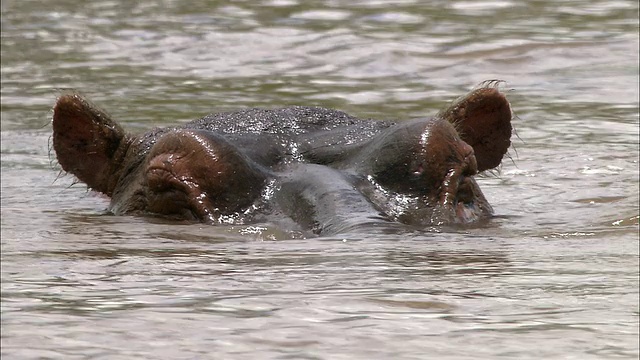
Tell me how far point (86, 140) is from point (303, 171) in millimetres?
1224

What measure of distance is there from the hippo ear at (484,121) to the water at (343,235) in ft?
0.99

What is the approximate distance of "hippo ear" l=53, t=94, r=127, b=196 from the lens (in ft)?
18.7

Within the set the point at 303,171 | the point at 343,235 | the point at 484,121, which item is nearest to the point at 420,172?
the point at 303,171

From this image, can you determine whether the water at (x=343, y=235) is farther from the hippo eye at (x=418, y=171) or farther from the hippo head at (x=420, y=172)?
the hippo eye at (x=418, y=171)

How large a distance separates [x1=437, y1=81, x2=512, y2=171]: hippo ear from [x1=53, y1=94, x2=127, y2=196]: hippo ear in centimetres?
141

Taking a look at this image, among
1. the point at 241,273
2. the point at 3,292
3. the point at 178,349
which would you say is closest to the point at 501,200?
the point at 241,273

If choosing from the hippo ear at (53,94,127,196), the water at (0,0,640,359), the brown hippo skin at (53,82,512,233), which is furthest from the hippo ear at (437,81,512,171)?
the hippo ear at (53,94,127,196)

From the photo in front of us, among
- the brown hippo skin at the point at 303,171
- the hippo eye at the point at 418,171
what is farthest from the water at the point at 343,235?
the hippo eye at the point at 418,171

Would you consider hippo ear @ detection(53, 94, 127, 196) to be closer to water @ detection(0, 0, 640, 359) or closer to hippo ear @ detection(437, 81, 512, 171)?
water @ detection(0, 0, 640, 359)

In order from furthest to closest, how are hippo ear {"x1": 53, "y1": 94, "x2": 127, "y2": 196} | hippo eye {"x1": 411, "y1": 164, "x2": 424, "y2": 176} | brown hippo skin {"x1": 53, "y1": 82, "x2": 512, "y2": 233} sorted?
hippo ear {"x1": 53, "y1": 94, "x2": 127, "y2": 196} < hippo eye {"x1": 411, "y1": 164, "x2": 424, "y2": 176} < brown hippo skin {"x1": 53, "y1": 82, "x2": 512, "y2": 233}

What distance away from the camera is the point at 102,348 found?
270 cm

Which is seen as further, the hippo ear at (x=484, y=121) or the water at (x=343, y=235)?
the hippo ear at (x=484, y=121)

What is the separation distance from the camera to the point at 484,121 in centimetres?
589

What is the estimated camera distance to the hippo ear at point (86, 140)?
224 inches
